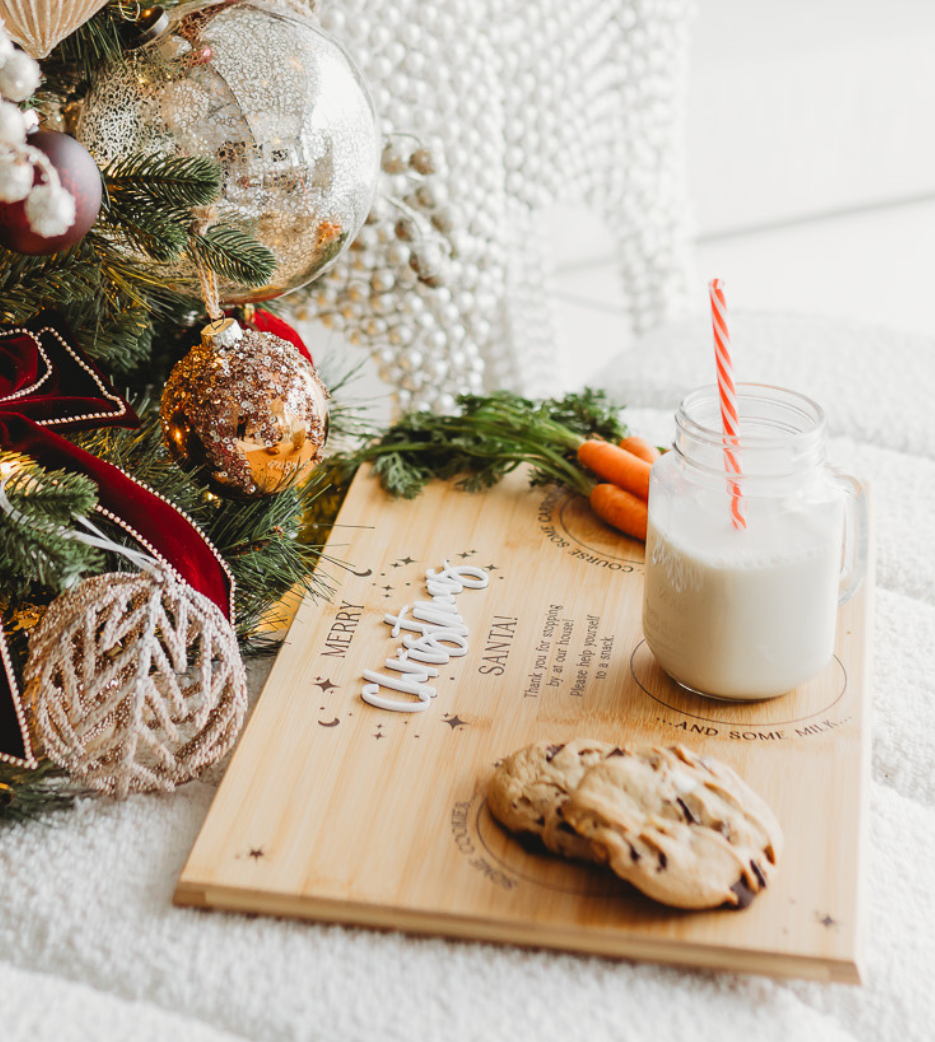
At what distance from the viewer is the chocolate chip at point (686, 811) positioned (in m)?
0.50

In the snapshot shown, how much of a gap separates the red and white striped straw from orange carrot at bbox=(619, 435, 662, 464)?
0.20 metres

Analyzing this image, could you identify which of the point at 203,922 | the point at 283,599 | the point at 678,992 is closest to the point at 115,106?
Answer: the point at 283,599

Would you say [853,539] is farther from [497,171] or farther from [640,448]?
[497,171]

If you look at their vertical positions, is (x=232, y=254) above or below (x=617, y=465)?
above

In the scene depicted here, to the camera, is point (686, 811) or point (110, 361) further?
point (110, 361)

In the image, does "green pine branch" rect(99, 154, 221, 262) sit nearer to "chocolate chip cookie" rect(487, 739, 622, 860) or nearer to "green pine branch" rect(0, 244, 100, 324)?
"green pine branch" rect(0, 244, 100, 324)

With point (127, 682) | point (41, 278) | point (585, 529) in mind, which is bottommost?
point (585, 529)

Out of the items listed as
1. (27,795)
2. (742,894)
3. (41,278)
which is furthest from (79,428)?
(742,894)

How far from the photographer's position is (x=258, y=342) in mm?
664

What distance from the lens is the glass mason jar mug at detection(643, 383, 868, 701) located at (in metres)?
0.58

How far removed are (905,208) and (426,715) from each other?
1497 mm

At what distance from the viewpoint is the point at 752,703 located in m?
0.63

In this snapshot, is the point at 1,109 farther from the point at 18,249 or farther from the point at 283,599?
the point at 283,599

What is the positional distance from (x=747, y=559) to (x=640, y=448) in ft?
0.88
